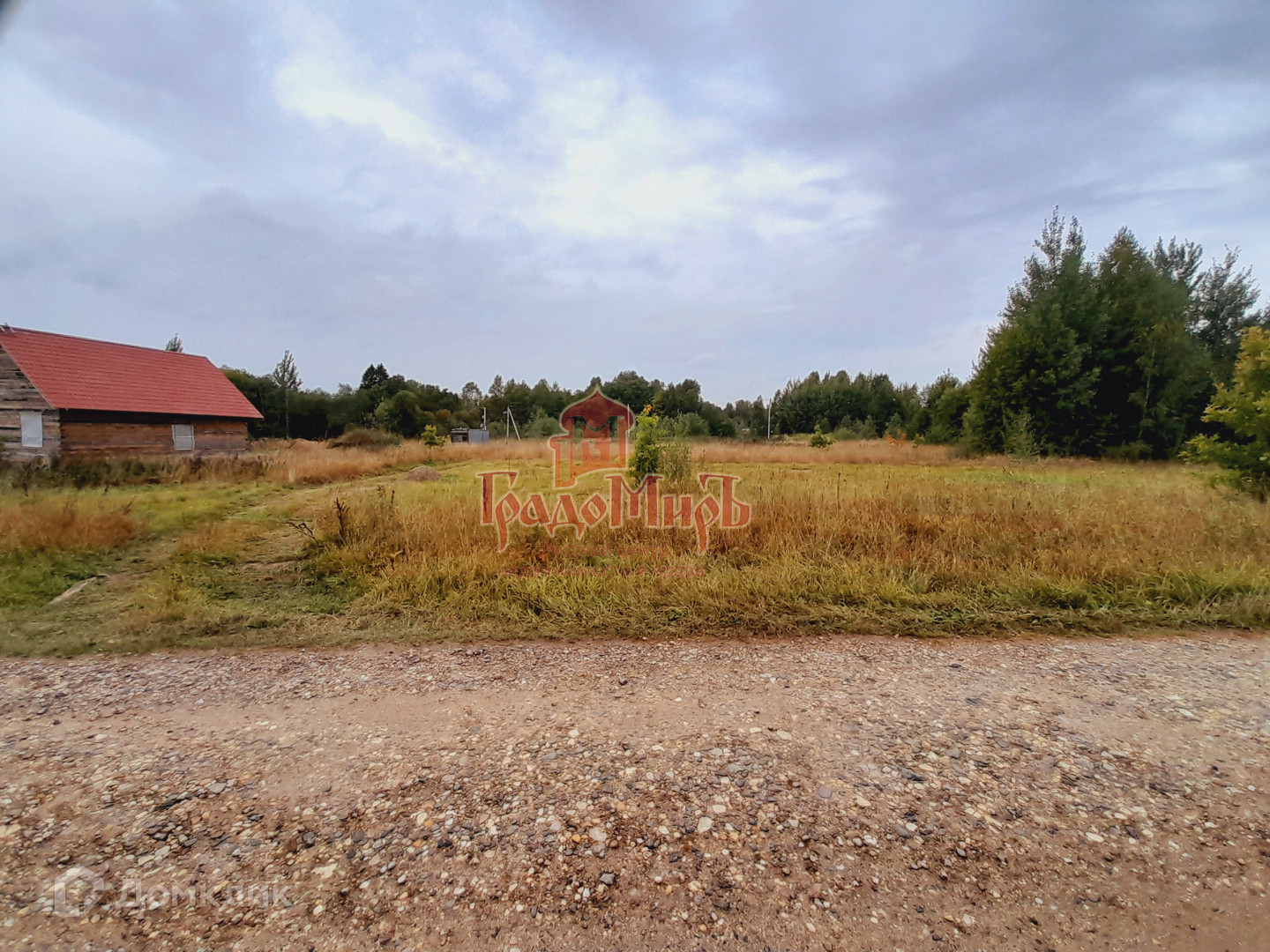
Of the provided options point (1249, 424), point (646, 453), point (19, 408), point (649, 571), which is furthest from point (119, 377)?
point (1249, 424)

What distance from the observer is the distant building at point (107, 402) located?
15.7 meters

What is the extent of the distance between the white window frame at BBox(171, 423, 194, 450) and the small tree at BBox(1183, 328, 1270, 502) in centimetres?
2879

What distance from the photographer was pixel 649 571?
17.9 ft

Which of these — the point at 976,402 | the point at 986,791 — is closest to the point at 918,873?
the point at 986,791

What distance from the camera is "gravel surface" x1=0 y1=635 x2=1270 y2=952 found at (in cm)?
167

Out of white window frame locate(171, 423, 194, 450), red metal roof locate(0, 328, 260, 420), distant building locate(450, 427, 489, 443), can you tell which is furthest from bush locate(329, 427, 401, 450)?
white window frame locate(171, 423, 194, 450)

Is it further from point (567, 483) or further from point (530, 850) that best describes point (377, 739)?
point (567, 483)

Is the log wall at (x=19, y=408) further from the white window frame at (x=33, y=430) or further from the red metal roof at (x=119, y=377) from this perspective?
the red metal roof at (x=119, y=377)

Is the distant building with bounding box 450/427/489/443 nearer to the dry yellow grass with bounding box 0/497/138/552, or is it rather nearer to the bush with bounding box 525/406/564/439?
the bush with bounding box 525/406/564/439

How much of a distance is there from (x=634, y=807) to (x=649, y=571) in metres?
3.33

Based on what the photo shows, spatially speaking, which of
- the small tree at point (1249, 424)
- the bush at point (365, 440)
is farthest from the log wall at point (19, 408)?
the small tree at point (1249, 424)

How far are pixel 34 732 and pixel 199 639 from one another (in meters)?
1.29

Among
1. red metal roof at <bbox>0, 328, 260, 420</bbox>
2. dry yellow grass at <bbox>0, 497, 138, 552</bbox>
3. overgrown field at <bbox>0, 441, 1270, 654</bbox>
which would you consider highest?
red metal roof at <bbox>0, 328, 260, 420</bbox>

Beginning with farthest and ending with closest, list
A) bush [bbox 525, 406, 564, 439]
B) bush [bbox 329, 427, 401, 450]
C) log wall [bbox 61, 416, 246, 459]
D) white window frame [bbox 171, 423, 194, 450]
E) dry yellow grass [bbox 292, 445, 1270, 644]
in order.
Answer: bush [bbox 525, 406, 564, 439]
bush [bbox 329, 427, 401, 450]
white window frame [bbox 171, 423, 194, 450]
log wall [bbox 61, 416, 246, 459]
dry yellow grass [bbox 292, 445, 1270, 644]
